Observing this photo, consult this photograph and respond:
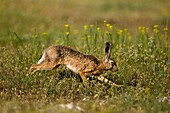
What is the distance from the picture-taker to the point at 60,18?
18.4m

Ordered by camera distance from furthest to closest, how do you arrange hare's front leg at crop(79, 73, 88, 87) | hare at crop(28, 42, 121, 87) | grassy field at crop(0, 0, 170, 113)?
1. hare at crop(28, 42, 121, 87)
2. hare's front leg at crop(79, 73, 88, 87)
3. grassy field at crop(0, 0, 170, 113)

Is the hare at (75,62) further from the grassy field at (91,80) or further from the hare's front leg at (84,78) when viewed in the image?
the grassy field at (91,80)

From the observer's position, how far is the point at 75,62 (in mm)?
9461

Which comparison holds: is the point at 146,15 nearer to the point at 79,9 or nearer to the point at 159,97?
the point at 79,9

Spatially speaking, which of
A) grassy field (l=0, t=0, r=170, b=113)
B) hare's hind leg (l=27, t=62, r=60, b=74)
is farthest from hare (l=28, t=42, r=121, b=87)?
grassy field (l=0, t=0, r=170, b=113)

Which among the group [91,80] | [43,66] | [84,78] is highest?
[43,66]

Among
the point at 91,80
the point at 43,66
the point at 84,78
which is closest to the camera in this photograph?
the point at 84,78

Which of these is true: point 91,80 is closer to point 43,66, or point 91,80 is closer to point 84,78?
point 84,78

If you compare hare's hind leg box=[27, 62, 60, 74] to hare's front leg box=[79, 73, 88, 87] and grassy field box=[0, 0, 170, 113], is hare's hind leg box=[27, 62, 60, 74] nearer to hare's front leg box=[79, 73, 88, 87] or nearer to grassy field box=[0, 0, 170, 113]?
grassy field box=[0, 0, 170, 113]

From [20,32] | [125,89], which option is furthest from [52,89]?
[20,32]

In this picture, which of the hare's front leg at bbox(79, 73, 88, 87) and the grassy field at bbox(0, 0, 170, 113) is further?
the hare's front leg at bbox(79, 73, 88, 87)

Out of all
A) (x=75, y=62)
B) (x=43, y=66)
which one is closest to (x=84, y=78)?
(x=75, y=62)

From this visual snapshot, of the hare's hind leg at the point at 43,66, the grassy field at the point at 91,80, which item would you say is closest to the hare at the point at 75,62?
the hare's hind leg at the point at 43,66

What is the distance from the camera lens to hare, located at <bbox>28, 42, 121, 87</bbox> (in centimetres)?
938
